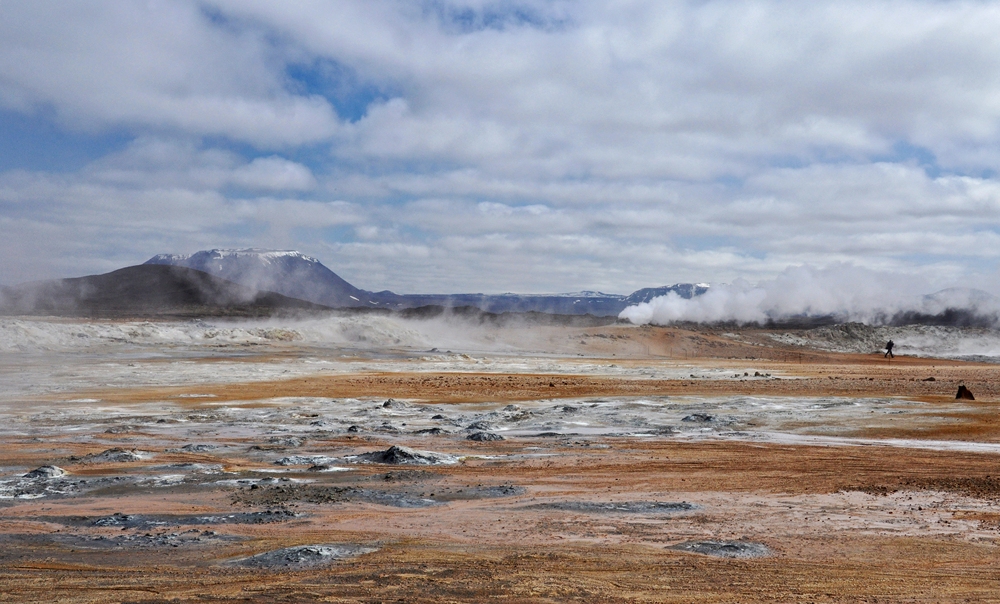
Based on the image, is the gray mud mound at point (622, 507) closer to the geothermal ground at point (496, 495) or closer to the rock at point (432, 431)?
the geothermal ground at point (496, 495)

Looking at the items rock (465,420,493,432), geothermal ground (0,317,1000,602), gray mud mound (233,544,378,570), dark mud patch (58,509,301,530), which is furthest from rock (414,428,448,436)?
gray mud mound (233,544,378,570)

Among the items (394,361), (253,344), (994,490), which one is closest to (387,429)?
(994,490)

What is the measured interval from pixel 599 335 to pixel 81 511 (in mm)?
67243

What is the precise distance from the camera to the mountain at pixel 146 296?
133 meters

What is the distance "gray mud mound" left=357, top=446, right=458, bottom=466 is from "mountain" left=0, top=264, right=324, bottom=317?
12162 centimetres

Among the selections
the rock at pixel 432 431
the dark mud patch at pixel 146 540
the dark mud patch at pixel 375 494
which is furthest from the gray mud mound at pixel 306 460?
the dark mud patch at pixel 146 540

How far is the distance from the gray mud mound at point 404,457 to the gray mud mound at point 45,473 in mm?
5075

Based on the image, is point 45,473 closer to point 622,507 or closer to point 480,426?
point 622,507

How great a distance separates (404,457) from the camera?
47.5 feet

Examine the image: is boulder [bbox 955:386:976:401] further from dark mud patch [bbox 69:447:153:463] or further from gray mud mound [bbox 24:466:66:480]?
gray mud mound [bbox 24:466:66:480]

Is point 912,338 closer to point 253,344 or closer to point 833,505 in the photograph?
point 253,344

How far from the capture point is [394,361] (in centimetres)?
5094

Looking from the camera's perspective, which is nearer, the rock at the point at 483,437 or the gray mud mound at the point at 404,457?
the gray mud mound at the point at 404,457

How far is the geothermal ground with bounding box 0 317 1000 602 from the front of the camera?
7441 millimetres
